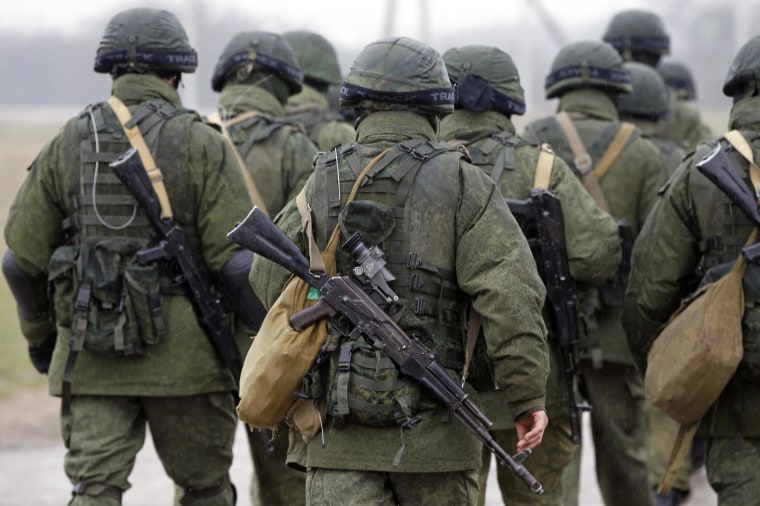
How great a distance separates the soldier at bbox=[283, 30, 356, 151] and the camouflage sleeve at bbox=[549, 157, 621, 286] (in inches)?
91.6

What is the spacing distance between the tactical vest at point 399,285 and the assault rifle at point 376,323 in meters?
0.05

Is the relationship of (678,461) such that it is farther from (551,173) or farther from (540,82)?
(540,82)

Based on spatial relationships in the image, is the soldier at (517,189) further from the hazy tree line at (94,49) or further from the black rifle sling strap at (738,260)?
the hazy tree line at (94,49)

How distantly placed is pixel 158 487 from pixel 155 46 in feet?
12.5

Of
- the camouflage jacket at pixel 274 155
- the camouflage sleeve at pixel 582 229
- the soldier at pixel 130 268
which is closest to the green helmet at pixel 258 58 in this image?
the camouflage jacket at pixel 274 155

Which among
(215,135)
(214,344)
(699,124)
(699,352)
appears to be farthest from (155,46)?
(699,124)

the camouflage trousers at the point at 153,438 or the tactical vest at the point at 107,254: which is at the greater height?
the tactical vest at the point at 107,254

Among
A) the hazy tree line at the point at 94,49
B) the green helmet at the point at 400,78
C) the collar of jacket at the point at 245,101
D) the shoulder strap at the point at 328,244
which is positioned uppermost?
the green helmet at the point at 400,78

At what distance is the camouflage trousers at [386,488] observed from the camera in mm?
4602

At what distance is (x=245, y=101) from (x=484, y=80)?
64.0 inches

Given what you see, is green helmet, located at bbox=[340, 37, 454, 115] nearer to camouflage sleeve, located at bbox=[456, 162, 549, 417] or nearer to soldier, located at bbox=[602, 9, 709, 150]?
camouflage sleeve, located at bbox=[456, 162, 549, 417]

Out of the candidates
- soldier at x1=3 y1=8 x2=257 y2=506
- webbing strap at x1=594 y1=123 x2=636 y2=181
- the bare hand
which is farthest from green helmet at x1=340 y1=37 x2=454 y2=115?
webbing strap at x1=594 y1=123 x2=636 y2=181

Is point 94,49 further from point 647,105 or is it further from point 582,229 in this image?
point 582,229

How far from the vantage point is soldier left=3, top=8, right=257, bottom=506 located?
591cm
